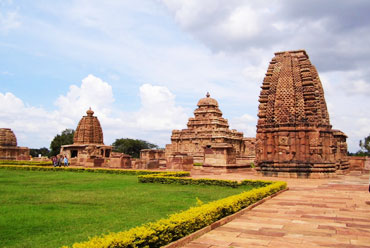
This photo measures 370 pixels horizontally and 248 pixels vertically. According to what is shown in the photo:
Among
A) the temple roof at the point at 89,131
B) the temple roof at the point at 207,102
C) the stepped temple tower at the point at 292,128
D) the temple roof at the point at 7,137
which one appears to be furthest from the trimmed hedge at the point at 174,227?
the temple roof at the point at 207,102

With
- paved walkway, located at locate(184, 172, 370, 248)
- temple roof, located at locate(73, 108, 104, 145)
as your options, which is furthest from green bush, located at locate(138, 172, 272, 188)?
temple roof, located at locate(73, 108, 104, 145)

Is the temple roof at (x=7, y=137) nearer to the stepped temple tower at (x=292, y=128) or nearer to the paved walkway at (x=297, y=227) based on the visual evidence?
the stepped temple tower at (x=292, y=128)

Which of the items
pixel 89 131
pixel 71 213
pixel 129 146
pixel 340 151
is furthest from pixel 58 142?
pixel 71 213

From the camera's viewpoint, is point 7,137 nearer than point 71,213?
No

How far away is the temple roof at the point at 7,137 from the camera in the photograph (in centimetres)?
3462

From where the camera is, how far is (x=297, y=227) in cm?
552

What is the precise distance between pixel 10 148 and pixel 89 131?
8583 millimetres

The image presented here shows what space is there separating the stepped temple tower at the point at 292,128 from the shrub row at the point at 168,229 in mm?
10106

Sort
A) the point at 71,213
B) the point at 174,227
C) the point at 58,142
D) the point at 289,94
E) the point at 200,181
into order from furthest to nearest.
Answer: the point at 58,142, the point at 289,94, the point at 200,181, the point at 71,213, the point at 174,227

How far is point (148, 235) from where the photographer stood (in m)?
4.05

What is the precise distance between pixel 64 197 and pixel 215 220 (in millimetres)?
4450

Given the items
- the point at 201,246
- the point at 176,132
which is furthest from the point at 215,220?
the point at 176,132

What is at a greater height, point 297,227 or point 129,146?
point 129,146

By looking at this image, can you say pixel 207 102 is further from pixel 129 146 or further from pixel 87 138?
pixel 129 146
